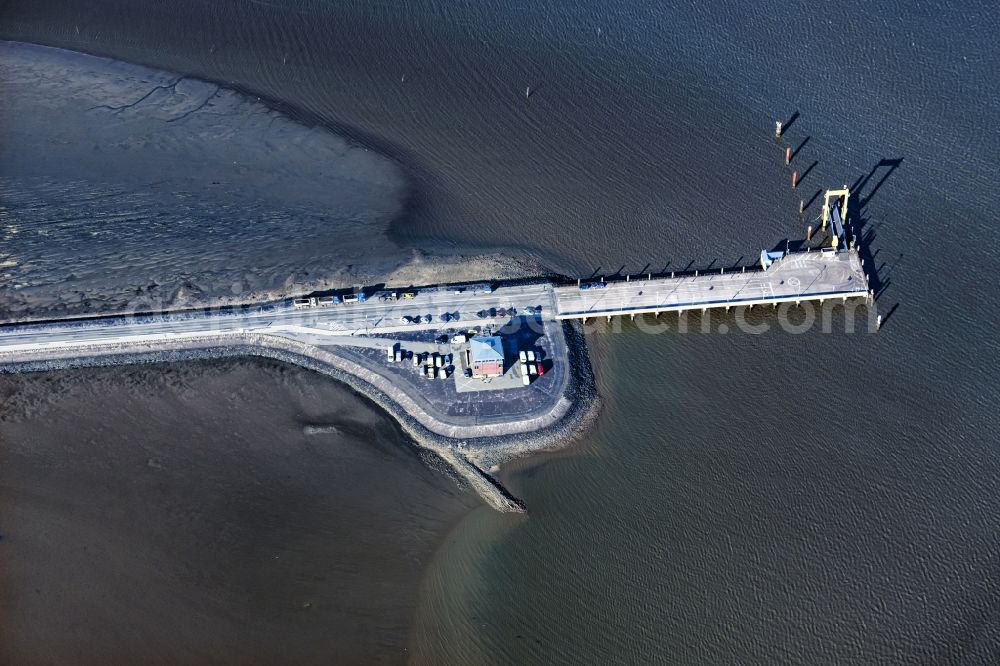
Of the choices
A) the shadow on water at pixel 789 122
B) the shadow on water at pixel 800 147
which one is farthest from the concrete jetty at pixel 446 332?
the shadow on water at pixel 789 122

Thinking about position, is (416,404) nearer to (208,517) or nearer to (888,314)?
(208,517)

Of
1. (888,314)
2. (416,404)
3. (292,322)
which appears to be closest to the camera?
(416,404)

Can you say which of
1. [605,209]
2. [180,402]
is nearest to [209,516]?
[180,402]

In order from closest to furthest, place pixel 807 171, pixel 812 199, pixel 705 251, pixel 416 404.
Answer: pixel 416 404, pixel 705 251, pixel 812 199, pixel 807 171

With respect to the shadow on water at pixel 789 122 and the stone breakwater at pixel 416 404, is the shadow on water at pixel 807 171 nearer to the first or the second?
the shadow on water at pixel 789 122

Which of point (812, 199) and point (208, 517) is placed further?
point (812, 199)

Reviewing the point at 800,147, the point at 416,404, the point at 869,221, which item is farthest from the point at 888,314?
the point at 416,404
